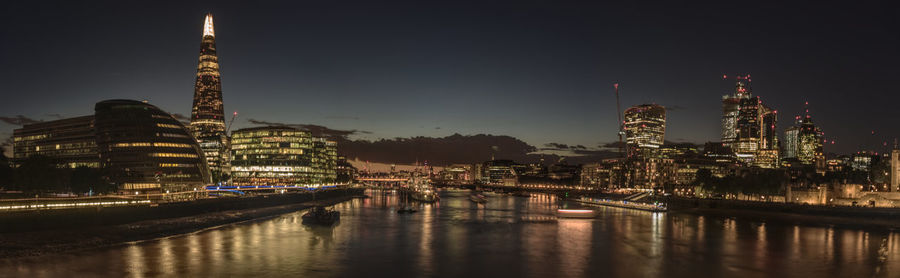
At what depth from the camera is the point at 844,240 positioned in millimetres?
62625

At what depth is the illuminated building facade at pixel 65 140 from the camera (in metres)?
145

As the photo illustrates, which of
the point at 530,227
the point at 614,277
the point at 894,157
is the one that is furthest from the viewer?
the point at 894,157

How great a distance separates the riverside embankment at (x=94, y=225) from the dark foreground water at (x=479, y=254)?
134 inches

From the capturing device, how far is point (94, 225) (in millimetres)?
59188

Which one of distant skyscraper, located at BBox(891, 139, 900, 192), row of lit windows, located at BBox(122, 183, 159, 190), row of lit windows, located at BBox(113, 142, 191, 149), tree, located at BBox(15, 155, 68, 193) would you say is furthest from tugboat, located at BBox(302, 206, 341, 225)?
distant skyscraper, located at BBox(891, 139, 900, 192)

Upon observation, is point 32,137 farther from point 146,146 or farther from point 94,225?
point 94,225

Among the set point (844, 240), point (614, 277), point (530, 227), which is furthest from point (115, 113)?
point (844, 240)

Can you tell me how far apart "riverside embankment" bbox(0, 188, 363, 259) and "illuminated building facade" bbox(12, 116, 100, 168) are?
79.5 m

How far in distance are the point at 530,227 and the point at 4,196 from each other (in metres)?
72.1

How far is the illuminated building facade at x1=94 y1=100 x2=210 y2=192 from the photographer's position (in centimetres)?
13200

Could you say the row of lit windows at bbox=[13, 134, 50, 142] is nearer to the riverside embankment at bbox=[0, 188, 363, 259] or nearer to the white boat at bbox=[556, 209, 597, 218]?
the riverside embankment at bbox=[0, 188, 363, 259]

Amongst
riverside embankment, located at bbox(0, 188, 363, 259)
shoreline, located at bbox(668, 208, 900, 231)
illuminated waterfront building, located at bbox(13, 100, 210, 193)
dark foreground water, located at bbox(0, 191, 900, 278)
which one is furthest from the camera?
illuminated waterfront building, located at bbox(13, 100, 210, 193)

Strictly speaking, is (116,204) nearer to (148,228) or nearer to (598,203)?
(148,228)

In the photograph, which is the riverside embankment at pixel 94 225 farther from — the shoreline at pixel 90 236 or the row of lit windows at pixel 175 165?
the row of lit windows at pixel 175 165
